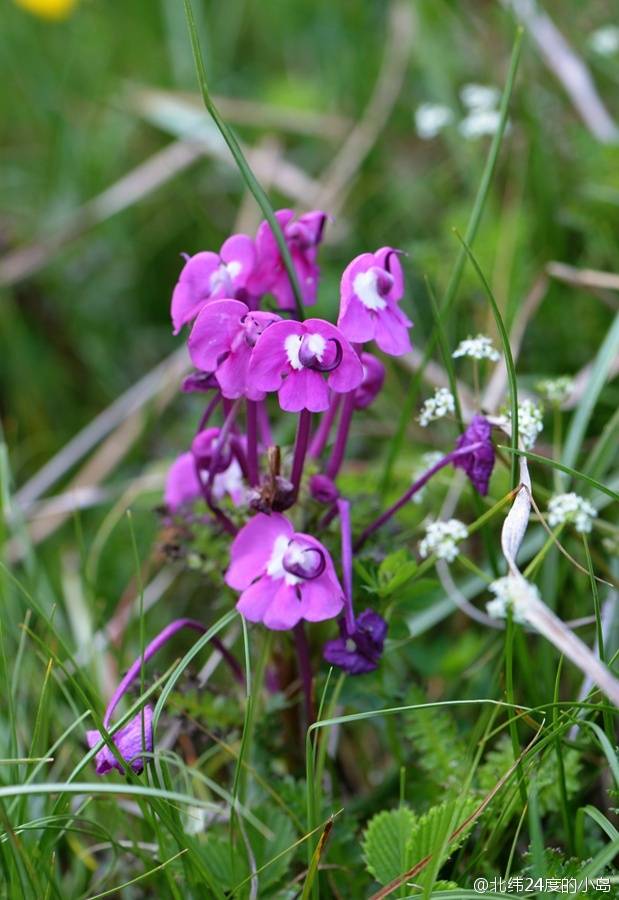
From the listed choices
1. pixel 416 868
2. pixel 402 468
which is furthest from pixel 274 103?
pixel 416 868

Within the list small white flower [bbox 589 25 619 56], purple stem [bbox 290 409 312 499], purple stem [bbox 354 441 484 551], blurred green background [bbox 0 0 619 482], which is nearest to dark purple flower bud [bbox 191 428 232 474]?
purple stem [bbox 290 409 312 499]

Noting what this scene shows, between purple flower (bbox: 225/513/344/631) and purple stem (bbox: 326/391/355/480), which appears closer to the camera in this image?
purple flower (bbox: 225/513/344/631)

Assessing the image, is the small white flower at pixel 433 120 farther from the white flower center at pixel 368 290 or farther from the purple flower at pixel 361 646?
the purple flower at pixel 361 646

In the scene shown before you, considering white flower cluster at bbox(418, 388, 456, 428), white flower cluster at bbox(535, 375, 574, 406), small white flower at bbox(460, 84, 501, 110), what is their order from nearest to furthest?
white flower cluster at bbox(418, 388, 456, 428)
white flower cluster at bbox(535, 375, 574, 406)
small white flower at bbox(460, 84, 501, 110)

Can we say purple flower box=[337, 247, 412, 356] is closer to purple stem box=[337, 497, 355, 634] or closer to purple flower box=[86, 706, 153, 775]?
purple stem box=[337, 497, 355, 634]

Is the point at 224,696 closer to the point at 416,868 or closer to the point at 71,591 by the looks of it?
the point at 416,868
